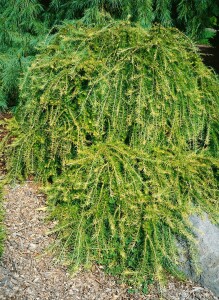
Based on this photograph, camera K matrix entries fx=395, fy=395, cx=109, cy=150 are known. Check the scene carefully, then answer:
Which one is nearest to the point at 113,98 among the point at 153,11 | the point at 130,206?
the point at 130,206

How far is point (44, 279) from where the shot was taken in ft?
7.98

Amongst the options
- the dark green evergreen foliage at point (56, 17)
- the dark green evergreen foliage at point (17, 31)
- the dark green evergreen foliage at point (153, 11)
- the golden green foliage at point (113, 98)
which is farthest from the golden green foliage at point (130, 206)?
the dark green evergreen foliage at point (17, 31)

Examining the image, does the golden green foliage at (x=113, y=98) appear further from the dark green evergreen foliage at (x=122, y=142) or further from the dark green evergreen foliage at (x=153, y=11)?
the dark green evergreen foliage at (x=153, y=11)

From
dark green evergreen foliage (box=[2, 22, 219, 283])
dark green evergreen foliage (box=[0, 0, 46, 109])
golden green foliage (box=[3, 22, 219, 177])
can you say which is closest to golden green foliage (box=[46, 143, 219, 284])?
dark green evergreen foliage (box=[2, 22, 219, 283])

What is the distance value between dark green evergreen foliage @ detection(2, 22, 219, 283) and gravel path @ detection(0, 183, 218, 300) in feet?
0.37

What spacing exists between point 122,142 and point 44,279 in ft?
3.43

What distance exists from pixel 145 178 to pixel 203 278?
738 millimetres

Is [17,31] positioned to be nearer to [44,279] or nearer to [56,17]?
[56,17]

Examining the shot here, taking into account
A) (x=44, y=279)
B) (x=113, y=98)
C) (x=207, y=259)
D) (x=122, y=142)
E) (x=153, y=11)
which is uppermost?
(x=153, y=11)

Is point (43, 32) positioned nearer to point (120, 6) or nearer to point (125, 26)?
point (120, 6)

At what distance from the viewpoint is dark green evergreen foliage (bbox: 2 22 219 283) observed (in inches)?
97.9

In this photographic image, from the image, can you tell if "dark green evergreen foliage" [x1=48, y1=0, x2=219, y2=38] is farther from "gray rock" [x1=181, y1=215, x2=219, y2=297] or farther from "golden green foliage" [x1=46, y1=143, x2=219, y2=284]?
"gray rock" [x1=181, y1=215, x2=219, y2=297]

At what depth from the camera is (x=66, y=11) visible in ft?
13.7

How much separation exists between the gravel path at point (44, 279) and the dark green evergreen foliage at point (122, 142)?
0.11m
